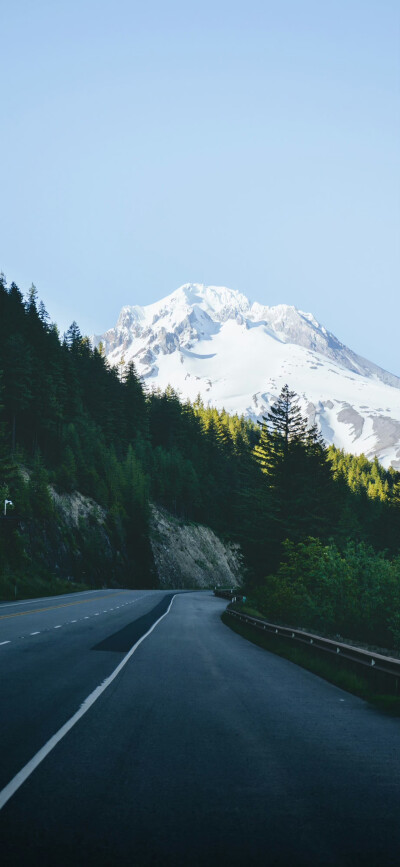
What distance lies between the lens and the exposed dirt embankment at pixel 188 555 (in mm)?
94125

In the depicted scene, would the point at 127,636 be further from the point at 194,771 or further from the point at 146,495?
the point at 146,495

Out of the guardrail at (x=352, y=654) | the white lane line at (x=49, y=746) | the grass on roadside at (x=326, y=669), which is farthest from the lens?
the guardrail at (x=352, y=654)

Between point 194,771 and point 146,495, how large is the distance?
91788mm

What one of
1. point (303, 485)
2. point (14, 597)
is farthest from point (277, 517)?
point (14, 597)

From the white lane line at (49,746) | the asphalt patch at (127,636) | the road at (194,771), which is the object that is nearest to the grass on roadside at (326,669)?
the road at (194,771)

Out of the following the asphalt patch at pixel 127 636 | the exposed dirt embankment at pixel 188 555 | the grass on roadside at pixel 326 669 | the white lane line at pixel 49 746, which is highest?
the exposed dirt embankment at pixel 188 555

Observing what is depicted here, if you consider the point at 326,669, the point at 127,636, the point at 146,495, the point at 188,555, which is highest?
the point at 146,495

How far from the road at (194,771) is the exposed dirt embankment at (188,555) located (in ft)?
245

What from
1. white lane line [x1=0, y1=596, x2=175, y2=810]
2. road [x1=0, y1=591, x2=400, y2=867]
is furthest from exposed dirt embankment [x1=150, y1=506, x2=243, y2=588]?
white lane line [x1=0, y1=596, x2=175, y2=810]

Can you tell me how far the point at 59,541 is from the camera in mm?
65875

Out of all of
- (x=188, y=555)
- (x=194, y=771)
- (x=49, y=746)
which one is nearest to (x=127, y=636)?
(x=49, y=746)

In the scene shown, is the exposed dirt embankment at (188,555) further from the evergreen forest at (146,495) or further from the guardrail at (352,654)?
the guardrail at (352,654)

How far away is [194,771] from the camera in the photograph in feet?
22.2

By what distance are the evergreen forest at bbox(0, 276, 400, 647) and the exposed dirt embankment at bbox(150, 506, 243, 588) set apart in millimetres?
3864
